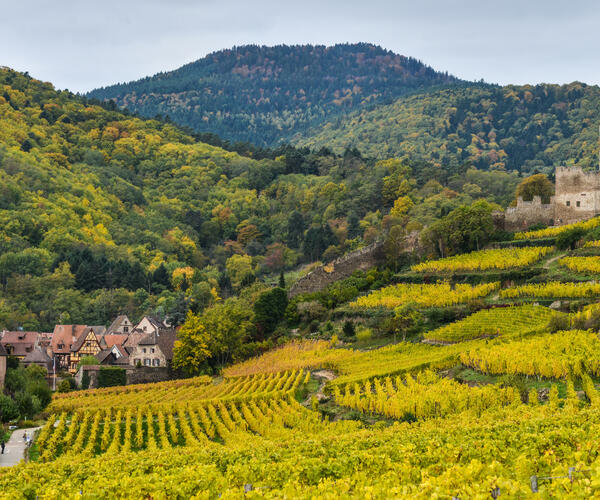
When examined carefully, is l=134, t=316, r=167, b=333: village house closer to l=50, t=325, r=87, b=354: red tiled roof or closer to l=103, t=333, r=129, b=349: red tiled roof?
l=103, t=333, r=129, b=349: red tiled roof

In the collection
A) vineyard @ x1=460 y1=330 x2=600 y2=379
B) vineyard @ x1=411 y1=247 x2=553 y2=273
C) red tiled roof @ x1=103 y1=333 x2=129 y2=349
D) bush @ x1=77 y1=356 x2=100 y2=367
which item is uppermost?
vineyard @ x1=411 y1=247 x2=553 y2=273

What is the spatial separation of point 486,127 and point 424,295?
113 meters

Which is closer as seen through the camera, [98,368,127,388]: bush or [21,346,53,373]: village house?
[98,368,127,388]: bush

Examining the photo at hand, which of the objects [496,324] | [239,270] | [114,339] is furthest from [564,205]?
[239,270]

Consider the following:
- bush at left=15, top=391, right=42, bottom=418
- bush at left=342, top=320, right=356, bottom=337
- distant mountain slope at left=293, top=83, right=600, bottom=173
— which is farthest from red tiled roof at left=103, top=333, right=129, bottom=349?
distant mountain slope at left=293, top=83, right=600, bottom=173

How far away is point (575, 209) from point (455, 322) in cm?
2006

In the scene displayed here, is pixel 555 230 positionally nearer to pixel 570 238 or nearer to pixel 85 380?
pixel 570 238

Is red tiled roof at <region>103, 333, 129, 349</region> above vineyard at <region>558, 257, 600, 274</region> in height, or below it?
below

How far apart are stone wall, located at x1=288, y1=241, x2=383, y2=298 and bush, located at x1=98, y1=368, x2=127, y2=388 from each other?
15.4 metres

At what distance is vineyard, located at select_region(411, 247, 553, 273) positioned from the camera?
51.1m

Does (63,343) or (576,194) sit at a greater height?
(576,194)

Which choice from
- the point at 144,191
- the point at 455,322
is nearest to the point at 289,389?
the point at 455,322

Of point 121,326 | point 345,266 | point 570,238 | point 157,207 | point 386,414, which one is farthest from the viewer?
point 157,207

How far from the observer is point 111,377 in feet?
163
